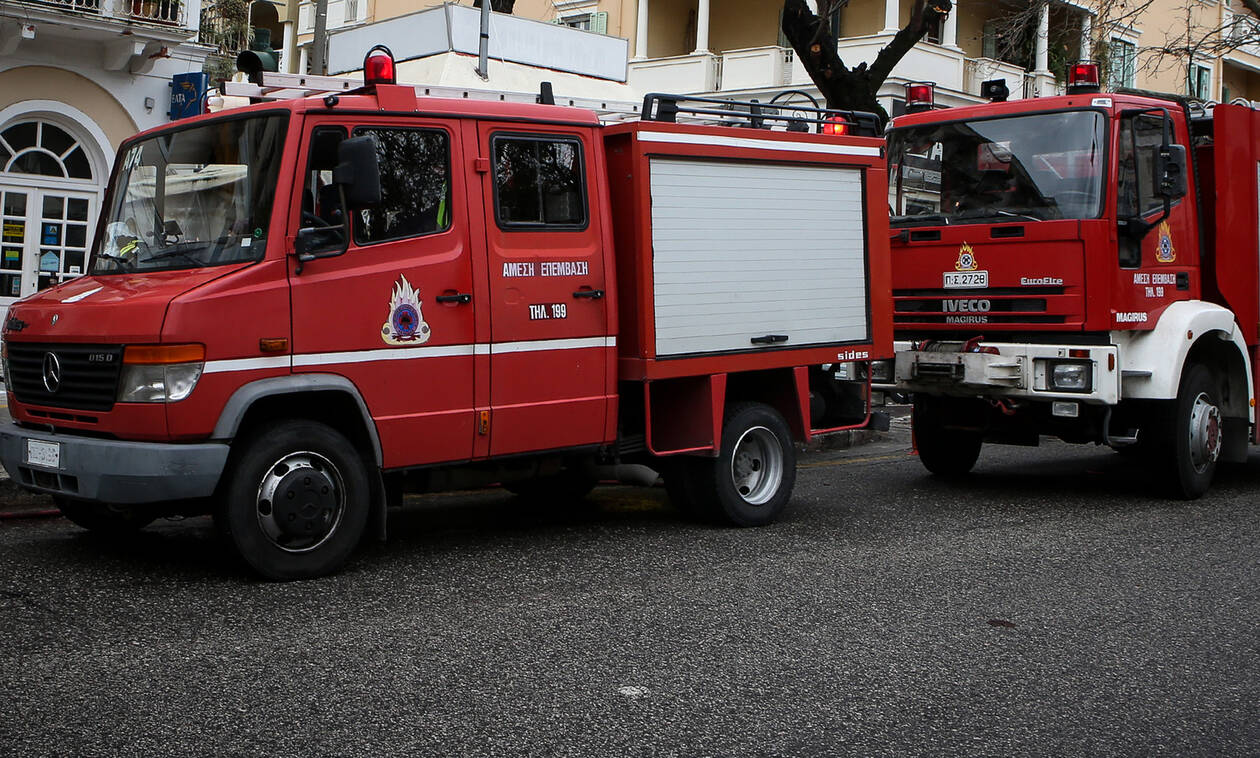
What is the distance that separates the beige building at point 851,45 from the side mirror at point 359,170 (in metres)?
19.7

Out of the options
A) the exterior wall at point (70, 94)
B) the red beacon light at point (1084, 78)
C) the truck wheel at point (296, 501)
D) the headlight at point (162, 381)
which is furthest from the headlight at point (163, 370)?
the exterior wall at point (70, 94)

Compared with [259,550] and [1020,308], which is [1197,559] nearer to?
[1020,308]

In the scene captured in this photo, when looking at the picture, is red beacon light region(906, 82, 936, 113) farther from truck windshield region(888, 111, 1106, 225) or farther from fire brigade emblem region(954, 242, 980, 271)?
fire brigade emblem region(954, 242, 980, 271)

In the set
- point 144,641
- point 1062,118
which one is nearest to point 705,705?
point 144,641

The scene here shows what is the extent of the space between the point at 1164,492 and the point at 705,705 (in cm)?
639

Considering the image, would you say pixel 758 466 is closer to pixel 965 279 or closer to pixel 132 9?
pixel 965 279

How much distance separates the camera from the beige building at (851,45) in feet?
86.1

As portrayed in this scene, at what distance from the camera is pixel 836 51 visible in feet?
48.6

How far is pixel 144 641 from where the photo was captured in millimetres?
5555

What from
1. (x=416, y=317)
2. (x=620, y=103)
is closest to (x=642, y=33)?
(x=620, y=103)

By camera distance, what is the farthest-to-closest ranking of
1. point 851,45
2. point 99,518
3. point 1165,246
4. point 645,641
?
point 851,45 → point 1165,246 → point 99,518 → point 645,641

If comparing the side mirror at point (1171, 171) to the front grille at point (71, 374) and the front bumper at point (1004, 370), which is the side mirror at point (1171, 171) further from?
the front grille at point (71, 374)

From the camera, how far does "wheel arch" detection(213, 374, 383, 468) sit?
251 inches

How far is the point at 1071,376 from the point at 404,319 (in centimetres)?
491
